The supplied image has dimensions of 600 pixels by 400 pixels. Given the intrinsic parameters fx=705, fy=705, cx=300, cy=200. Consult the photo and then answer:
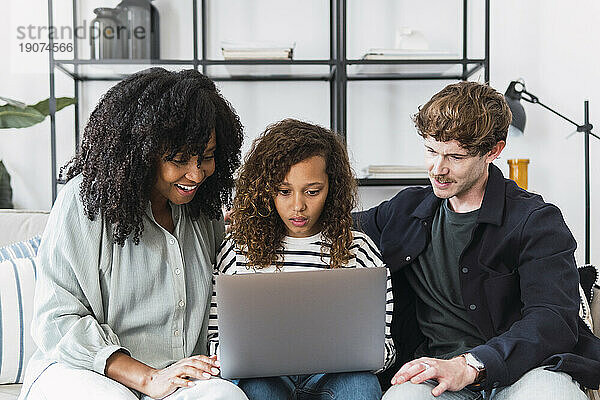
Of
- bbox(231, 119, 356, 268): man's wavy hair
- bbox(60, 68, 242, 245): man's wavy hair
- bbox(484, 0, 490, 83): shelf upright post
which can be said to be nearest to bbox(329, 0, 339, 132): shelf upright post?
bbox(484, 0, 490, 83): shelf upright post

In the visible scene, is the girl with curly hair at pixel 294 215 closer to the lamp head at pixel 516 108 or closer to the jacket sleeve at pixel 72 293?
the jacket sleeve at pixel 72 293

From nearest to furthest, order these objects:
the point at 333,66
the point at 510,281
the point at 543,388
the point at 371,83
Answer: the point at 543,388
the point at 510,281
the point at 333,66
the point at 371,83

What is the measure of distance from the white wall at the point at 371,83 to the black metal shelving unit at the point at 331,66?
1.7 inches

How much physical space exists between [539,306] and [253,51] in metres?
1.53

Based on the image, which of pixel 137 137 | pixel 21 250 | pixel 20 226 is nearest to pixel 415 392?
pixel 137 137

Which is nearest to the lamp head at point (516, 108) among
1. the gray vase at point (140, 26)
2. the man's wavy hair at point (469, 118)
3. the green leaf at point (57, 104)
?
the man's wavy hair at point (469, 118)

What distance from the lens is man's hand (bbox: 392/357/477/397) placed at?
140 cm

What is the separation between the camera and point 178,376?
4.59ft

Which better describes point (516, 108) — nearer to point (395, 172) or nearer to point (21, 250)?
point (395, 172)

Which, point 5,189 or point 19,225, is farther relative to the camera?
point 5,189

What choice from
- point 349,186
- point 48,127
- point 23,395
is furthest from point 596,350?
point 48,127

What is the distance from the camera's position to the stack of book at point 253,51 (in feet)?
8.64

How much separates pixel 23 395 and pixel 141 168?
0.53 m

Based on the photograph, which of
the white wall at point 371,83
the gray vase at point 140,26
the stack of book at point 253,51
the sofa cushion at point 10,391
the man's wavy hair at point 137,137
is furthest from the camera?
the white wall at point 371,83
